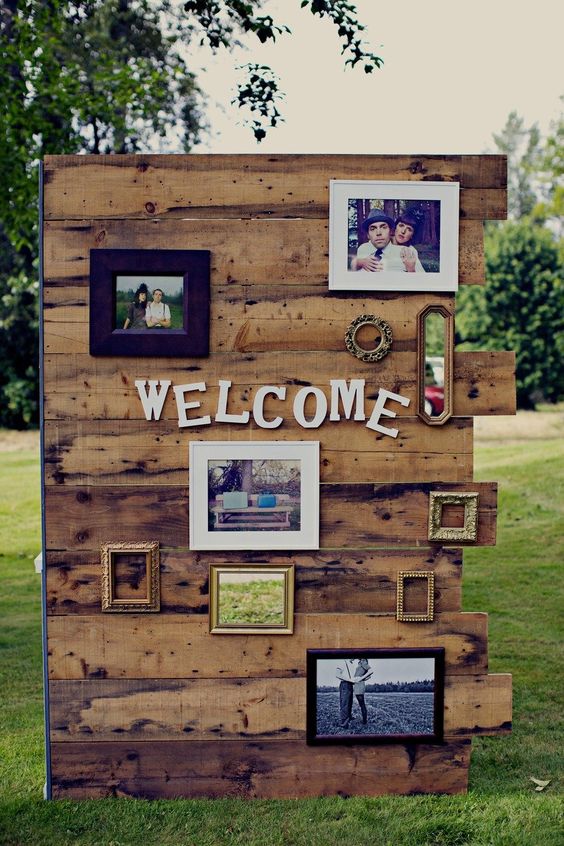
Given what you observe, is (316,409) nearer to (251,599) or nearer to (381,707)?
(251,599)

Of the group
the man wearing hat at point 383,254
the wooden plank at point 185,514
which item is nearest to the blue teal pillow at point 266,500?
the wooden plank at point 185,514

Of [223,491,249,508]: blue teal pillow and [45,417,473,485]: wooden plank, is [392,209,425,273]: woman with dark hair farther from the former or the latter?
[223,491,249,508]: blue teal pillow

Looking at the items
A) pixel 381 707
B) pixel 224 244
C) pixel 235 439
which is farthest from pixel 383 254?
pixel 381 707

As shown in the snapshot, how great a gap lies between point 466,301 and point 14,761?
1783cm

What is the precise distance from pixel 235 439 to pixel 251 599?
0.66m

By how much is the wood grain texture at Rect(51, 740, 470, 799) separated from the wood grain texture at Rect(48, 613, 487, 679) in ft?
1.00

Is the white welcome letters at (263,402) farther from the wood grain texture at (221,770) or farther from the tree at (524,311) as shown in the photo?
the tree at (524,311)

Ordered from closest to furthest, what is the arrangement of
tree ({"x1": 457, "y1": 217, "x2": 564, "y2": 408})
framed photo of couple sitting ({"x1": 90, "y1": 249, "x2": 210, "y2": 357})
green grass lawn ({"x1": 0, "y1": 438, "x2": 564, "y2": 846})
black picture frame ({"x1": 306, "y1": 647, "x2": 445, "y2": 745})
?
green grass lawn ({"x1": 0, "y1": 438, "x2": 564, "y2": 846}), framed photo of couple sitting ({"x1": 90, "y1": 249, "x2": 210, "y2": 357}), black picture frame ({"x1": 306, "y1": 647, "x2": 445, "y2": 745}), tree ({"x1": 457, "y1": 217, "x2": 564, "y2": 408})

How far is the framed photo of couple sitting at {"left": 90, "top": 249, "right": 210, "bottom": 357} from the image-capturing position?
12.3ft

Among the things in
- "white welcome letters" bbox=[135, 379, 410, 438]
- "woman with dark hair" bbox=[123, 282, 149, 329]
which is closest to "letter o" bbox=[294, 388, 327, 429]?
"white welcome letters" bbox=[135, 379, 410, 438]

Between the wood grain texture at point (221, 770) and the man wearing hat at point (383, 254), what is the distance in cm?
199

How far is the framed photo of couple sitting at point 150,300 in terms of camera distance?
12.3 ft

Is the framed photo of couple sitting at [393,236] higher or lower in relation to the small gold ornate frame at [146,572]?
higher

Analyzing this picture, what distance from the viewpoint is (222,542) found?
379 centimetres
